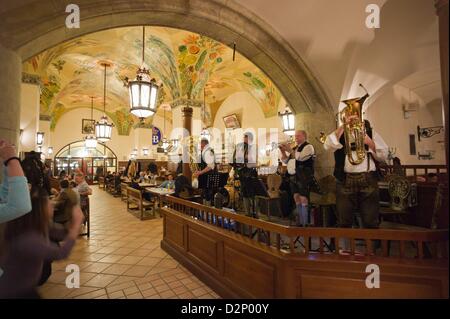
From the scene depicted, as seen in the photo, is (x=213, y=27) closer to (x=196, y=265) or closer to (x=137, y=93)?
(x=137, y=93)

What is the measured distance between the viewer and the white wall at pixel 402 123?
24.8ft

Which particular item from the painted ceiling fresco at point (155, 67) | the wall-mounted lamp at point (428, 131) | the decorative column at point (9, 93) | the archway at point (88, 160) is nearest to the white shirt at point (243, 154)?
the decorative column at point (9, 93)

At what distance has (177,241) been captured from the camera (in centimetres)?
332

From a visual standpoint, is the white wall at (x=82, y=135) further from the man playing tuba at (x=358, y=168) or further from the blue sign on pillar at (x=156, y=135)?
the man playing tuba at (x=358, y=168)

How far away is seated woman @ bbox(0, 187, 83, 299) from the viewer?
134 cm

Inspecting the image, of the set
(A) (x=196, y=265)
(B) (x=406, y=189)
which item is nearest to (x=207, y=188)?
(A) (x=196, y=265)

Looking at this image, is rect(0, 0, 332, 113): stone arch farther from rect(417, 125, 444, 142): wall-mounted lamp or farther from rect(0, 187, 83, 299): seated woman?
rect(417, 125, 444, 142): wall-mounted lamp

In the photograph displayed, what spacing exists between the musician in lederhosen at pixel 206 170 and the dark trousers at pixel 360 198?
202 cm

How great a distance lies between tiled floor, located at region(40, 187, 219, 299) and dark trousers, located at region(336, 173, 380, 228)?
1.68m

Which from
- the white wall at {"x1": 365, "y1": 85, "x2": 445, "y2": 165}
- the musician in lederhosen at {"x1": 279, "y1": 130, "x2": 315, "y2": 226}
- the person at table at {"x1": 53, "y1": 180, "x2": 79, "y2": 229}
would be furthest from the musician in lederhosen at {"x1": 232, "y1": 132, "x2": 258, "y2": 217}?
the white wall at {"x1": 365, "y1": 85, "x2": 445, "y2": 165}

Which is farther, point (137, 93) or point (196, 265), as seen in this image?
point (137, 93)

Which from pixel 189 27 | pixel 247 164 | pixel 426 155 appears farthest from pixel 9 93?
pixel 426 155

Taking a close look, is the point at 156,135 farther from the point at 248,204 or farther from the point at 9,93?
the point at 9,93
